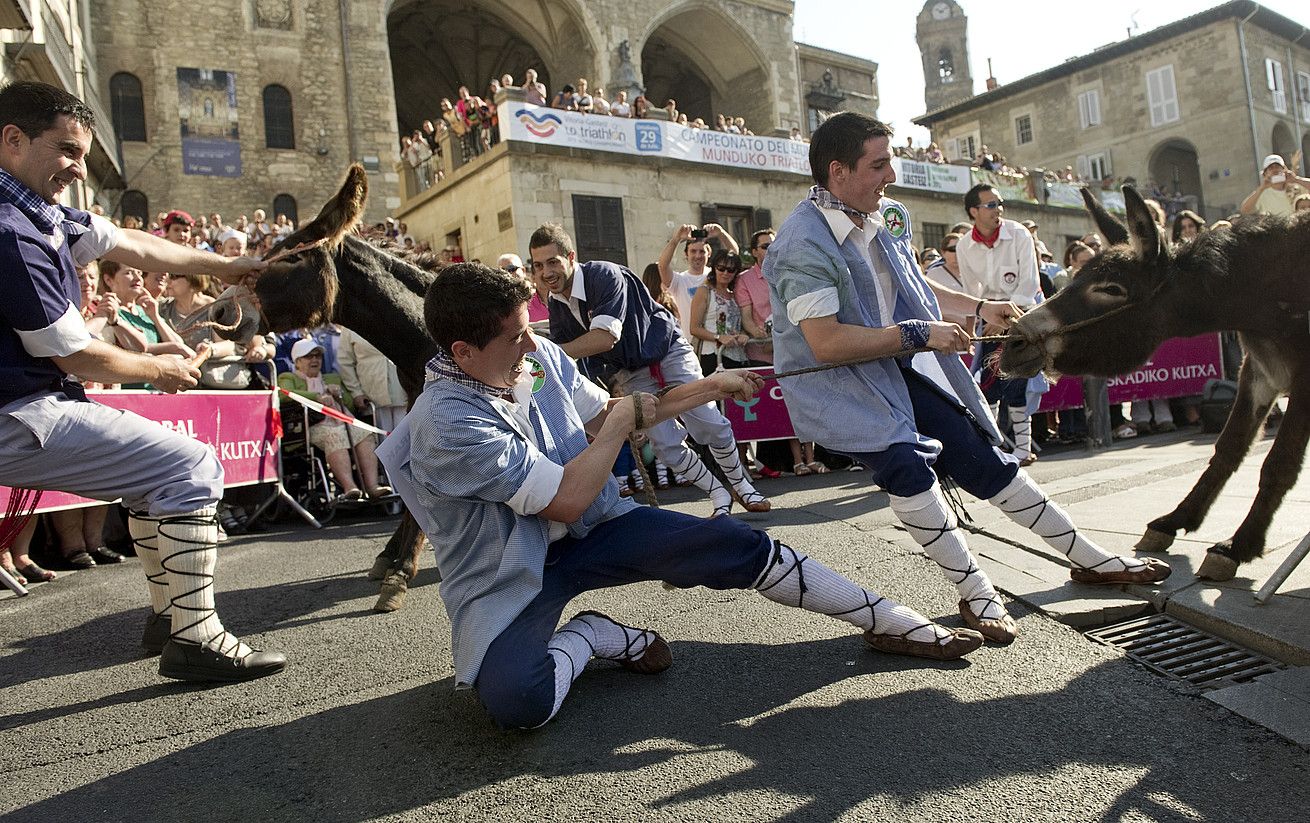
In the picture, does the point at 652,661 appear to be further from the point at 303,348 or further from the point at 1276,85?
the point at 1276,85

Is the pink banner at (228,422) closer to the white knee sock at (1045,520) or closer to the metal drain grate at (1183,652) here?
the white knee sock at (1045,520)

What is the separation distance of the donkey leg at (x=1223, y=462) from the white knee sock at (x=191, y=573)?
14.1 feet

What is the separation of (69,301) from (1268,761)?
413 cm

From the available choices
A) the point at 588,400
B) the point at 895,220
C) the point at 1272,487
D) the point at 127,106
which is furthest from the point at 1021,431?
the point at 127,106

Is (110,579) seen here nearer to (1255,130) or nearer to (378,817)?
(378,817)

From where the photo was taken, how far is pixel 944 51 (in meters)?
63.5

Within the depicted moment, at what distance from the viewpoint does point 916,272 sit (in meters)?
3.85

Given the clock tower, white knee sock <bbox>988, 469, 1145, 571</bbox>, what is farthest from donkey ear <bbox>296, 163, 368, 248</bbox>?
the clock tower

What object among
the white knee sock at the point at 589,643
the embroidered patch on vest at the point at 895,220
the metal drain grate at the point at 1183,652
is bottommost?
the metal drain grate at the point at 1183,652

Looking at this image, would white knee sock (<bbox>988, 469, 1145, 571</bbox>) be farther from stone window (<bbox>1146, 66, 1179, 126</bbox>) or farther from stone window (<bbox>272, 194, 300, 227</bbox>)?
stone window (<bbox>1146, 66, 1179, 126</bbox>)

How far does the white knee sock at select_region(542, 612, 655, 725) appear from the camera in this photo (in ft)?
9.84

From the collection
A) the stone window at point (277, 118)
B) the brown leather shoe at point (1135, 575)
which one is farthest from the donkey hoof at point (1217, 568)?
the stone window at point (277, 118)

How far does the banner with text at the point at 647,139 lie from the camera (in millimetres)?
20062

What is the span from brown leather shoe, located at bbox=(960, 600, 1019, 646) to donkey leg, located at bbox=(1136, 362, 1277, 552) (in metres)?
1.49
